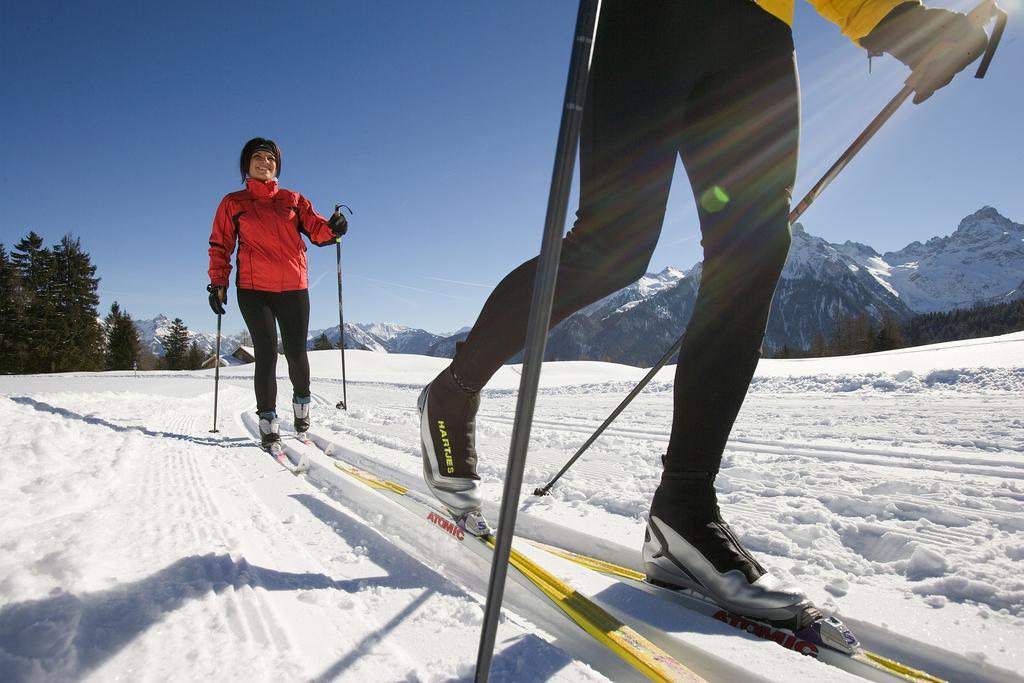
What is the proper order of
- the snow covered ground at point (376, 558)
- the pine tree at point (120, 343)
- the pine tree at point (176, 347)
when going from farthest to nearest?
the pine tree at point (176, 347) < the pine tree at point (120, 343) < the snow covered ground at point (376, 558)

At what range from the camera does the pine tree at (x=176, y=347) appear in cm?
5069

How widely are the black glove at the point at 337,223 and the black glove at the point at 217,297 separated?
1.07m

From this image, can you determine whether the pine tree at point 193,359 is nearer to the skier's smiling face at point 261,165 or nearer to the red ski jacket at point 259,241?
the red ski jacket at point 259,241

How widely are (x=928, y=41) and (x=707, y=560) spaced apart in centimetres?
143

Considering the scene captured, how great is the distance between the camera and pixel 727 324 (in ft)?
3.92

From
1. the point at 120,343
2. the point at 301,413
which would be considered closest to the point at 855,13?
the point at 301,413

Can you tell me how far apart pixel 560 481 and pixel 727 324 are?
1.50 metres

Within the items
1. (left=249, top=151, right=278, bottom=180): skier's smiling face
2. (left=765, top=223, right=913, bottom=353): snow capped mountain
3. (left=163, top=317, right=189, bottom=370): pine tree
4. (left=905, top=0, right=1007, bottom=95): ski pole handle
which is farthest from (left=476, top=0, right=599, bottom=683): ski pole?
(left=765, top=223, right=913, bottom=353): snow capped mountain

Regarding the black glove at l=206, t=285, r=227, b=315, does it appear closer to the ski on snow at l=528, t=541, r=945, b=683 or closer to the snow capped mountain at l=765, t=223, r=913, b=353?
the ski on snow at l=528, t=541, r=945, b=683

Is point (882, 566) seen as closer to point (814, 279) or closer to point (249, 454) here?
point (249, 454)

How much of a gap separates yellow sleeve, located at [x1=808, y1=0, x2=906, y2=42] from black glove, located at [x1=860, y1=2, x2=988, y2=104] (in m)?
0.02

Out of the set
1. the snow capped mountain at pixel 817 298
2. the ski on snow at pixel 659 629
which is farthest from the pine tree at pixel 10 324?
the snow capped mountain at pixel 817 298

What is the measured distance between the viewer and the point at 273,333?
3.98 m

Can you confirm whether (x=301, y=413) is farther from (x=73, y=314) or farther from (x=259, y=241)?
(x=73, y=314)
